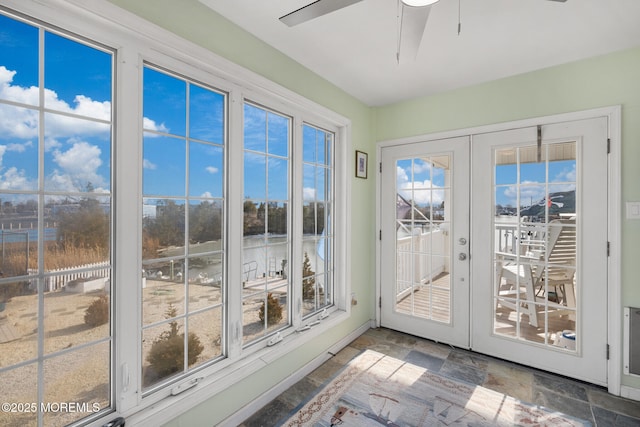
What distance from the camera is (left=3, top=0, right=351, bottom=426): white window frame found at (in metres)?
1.34

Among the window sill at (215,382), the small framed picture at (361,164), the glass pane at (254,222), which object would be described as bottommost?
the window sill at (215,382)

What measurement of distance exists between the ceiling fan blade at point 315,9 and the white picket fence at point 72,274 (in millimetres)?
1449

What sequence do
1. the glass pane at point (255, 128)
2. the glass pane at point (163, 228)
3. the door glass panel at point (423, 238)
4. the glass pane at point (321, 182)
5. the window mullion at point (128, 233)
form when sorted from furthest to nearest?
1. the door glass panel at point (423, 238)
2. the glass pane at point (321, 182)
3. the glass pane at point (255, 128)
4. the glass pane at point (163, 228)
5. the window mullion at point (128, 233)

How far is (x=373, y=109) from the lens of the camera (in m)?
3.42

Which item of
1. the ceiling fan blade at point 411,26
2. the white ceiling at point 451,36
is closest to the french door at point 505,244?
the white ceiling at point 451,36

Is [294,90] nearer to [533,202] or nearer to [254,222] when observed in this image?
[254,222]

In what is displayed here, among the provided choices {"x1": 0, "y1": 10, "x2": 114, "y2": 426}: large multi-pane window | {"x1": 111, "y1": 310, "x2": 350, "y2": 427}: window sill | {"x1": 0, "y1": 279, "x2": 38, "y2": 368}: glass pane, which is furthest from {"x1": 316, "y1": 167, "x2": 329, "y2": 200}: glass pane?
{"x1": 0, "y1": 279, "x2": 38, "y2": 368}: glass pane

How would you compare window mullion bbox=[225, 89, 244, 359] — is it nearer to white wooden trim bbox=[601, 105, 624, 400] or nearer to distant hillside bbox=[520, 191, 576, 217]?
distant hillside bbox=[520, 191, 576, 217]

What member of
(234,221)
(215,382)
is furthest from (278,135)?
(215,382)

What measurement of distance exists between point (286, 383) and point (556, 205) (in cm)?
260

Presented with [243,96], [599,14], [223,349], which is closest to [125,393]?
[223,349]

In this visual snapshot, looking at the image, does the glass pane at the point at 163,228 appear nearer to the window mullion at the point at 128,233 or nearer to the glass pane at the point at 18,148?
the window mullion at the point at 128,233

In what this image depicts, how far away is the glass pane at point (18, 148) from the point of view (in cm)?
114

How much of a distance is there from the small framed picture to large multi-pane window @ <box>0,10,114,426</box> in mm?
2242
